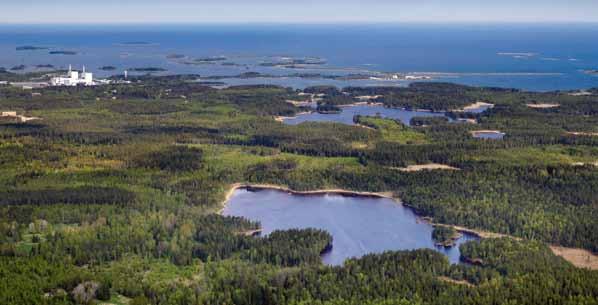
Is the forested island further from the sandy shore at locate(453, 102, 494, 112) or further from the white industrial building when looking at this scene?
the white industrial building

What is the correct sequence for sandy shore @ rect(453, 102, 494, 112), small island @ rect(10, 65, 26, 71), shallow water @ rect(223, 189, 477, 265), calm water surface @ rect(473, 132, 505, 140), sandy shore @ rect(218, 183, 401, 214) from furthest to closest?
1. small island @ rect(10, 65, 26, 71)
2. sandy shore @ rect(453, 102, 494, 112)
3. calm water surface @ rect(473, 132, 505, 140)
4. sandy shore @ rect(218, 183, 401, 214)
5. shallow water @ rect(223, 189, 477, 265)

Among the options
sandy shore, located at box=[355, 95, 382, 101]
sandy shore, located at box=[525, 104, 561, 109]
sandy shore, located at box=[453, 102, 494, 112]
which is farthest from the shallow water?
sandy shore, located at box=[355, 95, 382, 101]

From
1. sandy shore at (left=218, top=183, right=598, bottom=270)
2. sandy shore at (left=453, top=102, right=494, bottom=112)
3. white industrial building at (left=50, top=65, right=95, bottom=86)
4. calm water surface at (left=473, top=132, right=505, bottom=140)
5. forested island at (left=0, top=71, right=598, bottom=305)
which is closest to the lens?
forested island at (left=0, top=71, right=598, bottom=305)

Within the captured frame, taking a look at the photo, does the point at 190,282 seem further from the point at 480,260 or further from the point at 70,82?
the point at 70,82

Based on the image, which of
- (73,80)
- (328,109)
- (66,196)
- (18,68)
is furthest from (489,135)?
(18,68)

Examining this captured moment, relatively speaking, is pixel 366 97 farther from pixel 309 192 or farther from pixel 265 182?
pixel 309 192

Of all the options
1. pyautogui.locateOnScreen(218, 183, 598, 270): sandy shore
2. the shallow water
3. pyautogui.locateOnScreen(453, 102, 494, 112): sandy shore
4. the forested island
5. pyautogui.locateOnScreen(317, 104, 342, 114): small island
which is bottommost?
the shallow water
